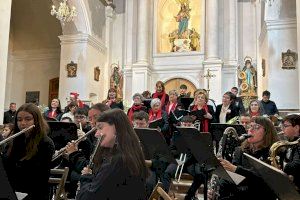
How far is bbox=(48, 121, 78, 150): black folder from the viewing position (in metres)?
4.63

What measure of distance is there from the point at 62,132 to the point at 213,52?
13.4 m

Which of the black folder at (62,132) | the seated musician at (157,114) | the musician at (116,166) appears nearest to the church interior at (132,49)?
the seated musician at (157,114)

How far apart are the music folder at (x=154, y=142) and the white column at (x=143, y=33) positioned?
13.9m

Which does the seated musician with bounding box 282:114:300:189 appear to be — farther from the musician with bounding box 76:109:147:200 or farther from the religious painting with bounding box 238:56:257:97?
the religious painting with bounding box 238:56:257:97

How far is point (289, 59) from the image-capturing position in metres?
11.7

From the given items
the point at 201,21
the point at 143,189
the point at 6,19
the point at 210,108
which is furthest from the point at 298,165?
the point at 201,21

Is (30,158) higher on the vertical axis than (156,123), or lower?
lower

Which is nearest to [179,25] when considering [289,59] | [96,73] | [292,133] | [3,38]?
[96,73]

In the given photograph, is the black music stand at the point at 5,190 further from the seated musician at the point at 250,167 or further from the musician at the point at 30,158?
the seated musician at the point at 250,167

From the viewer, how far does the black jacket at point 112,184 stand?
2381 millimetres

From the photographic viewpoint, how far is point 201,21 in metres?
18.1

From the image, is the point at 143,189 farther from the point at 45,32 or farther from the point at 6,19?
the point at 45,32

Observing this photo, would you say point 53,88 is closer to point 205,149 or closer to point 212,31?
point 212,31

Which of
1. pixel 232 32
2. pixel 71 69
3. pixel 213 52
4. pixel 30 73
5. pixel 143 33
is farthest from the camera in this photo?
pixel 30 73
